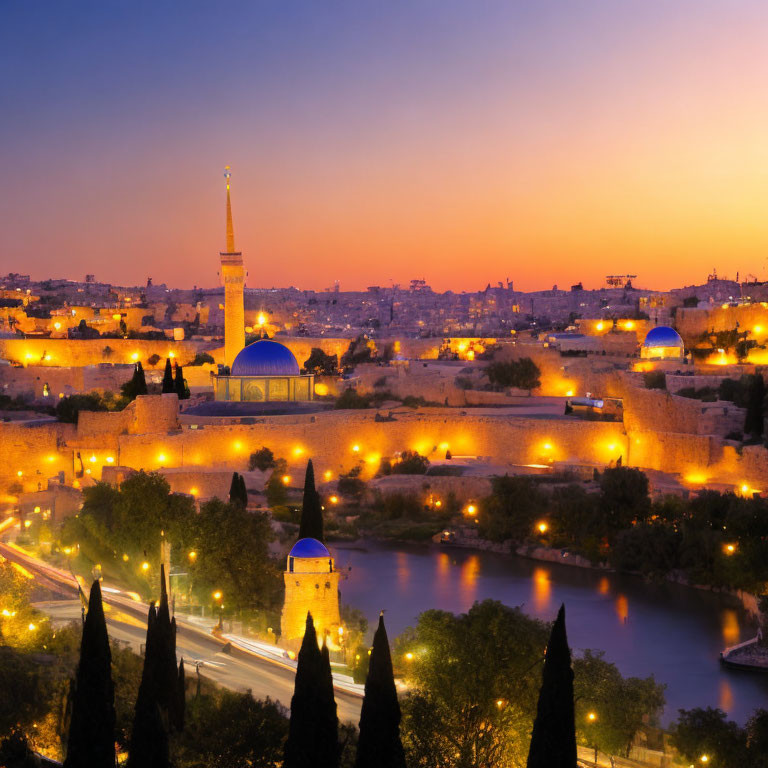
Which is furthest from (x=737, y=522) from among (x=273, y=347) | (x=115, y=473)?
(x=273, y=347)

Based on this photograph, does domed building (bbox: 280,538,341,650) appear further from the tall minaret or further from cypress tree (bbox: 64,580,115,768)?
the tall minaret

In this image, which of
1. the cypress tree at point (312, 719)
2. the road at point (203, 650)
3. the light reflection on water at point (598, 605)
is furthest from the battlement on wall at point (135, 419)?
the cypress tree at point (312, 719)

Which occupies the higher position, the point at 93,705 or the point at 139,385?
the point at 139,385

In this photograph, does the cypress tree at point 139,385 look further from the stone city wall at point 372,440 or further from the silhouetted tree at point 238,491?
the silhouetted tree at point 238,491

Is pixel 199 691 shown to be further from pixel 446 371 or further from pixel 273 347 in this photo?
pixel 446 371

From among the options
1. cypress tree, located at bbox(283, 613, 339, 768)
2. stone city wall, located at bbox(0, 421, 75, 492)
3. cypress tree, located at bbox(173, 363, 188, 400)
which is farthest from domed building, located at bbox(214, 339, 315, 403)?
cypress tree, located at bbox(283, 613, 339, 768)

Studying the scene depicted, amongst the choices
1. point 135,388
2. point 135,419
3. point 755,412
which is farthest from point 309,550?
point 135,388

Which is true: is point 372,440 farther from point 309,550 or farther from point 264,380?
point 309,550
